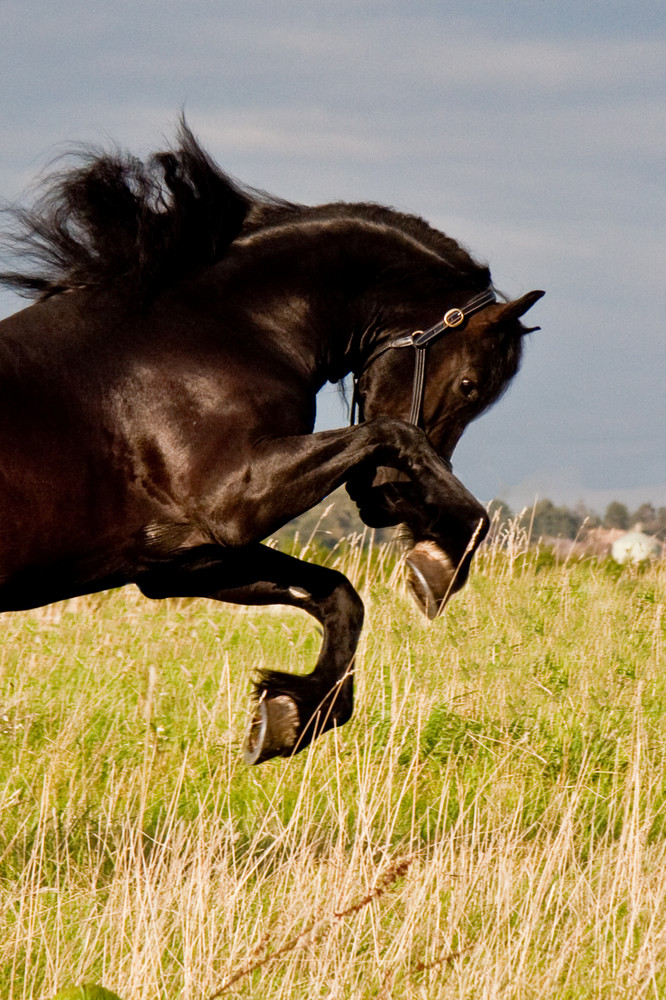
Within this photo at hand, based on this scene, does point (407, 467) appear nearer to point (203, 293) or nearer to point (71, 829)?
point (203, 293)

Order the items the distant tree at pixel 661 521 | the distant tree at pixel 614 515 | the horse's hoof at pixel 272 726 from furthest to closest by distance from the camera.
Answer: the distant tree at pixel 614 515 < the distant tree at pixel 661 521 < the horse's hoof at pixel 272 726

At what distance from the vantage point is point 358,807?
15.8 ft

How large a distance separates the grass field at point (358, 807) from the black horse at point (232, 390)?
0.55 meters

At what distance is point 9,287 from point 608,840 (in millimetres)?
3265

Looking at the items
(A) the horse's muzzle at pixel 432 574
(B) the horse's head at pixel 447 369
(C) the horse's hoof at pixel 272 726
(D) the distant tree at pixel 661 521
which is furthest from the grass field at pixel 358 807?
(B) the horse's head at pixel 447 369

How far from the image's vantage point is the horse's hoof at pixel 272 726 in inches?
175

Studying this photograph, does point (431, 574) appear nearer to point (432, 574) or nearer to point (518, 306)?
point (432, 574)

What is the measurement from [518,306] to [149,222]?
1409mm

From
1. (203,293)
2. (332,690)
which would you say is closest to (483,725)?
(332,690)

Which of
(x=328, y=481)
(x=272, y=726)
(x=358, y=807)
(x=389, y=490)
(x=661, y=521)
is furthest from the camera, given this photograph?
(x=661, y=521)

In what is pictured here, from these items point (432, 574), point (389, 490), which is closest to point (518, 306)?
point (389, 490)

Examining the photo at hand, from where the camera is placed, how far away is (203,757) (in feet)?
20.0

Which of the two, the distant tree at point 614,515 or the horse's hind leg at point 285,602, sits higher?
the distant tree at point 614,515

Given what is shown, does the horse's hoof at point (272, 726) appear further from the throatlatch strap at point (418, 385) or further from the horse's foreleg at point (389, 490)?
the throatlatch strap at point (418, 385)
